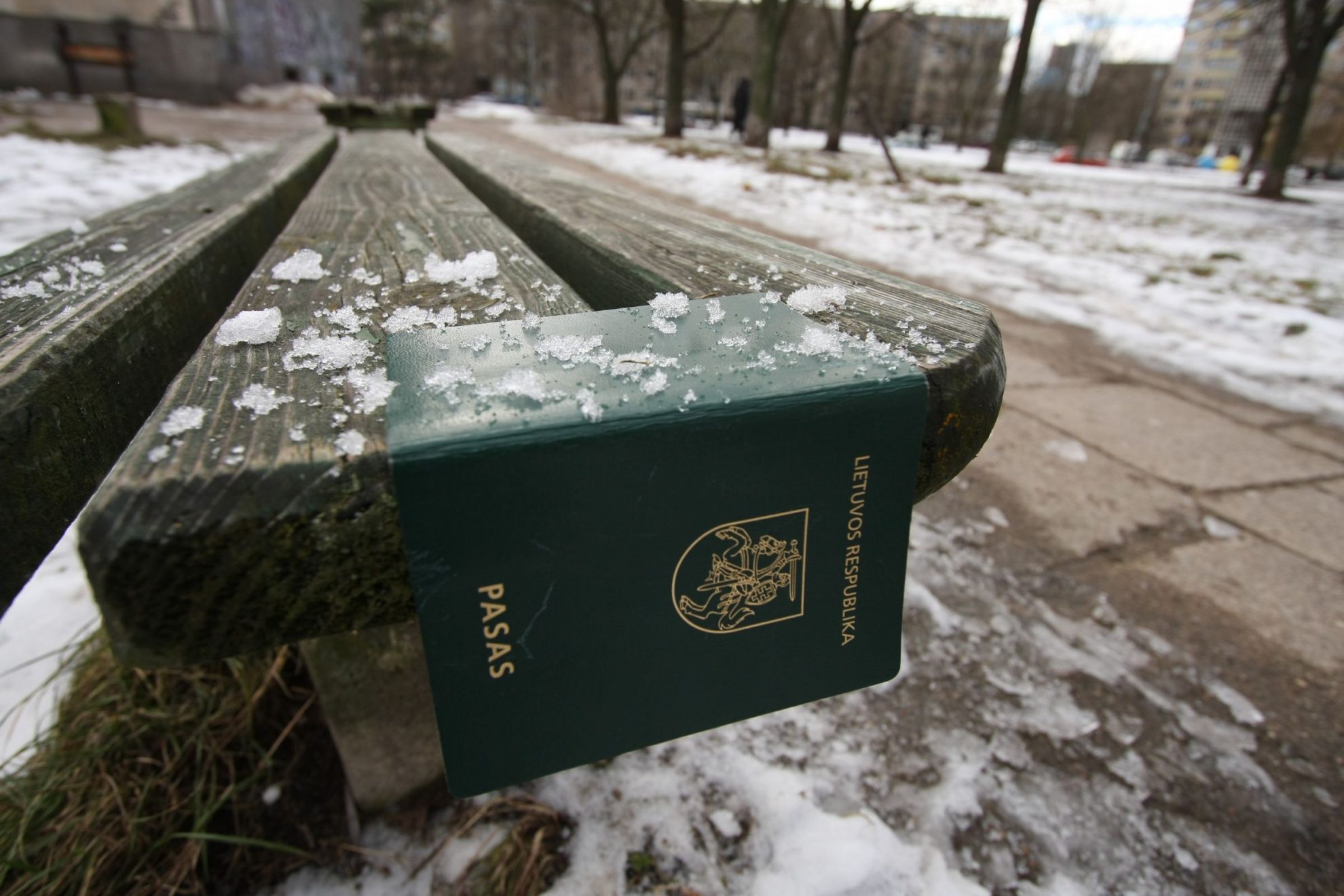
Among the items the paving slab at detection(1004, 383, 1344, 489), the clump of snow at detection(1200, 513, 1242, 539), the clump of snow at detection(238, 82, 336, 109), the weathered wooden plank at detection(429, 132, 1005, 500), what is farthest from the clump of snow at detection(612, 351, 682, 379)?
the clump of snow at detection(238, 82, 336, 109)

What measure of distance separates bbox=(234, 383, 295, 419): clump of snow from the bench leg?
0.64 metres

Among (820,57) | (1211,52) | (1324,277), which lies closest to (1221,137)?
(1211,52)

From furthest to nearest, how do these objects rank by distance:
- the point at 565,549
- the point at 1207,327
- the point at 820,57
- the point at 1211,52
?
the point at 1211,52 < the point at 820,57 < the point at 1207,327 < the point at 565,549

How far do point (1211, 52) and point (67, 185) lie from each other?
9567 centimetres

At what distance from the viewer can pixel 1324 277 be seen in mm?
5383

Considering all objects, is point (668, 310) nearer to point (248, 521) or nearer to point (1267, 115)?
point (248, 521)

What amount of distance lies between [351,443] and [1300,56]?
57.5 feet

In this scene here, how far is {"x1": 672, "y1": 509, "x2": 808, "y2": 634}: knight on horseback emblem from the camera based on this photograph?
1.77 feet

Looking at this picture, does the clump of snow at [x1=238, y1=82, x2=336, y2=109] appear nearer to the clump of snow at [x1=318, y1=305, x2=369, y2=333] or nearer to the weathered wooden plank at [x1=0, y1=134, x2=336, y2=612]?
the weathered wooden plank at [x1=0, y1=134, x2=336, y2=612]

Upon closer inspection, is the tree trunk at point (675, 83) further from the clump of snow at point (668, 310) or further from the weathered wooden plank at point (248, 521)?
the weathered wooden plank at point (248, 521)

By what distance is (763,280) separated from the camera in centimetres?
84

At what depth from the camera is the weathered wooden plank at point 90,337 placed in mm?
546

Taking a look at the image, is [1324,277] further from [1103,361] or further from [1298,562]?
[1298,562]

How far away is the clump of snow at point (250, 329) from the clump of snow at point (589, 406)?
0.36m
